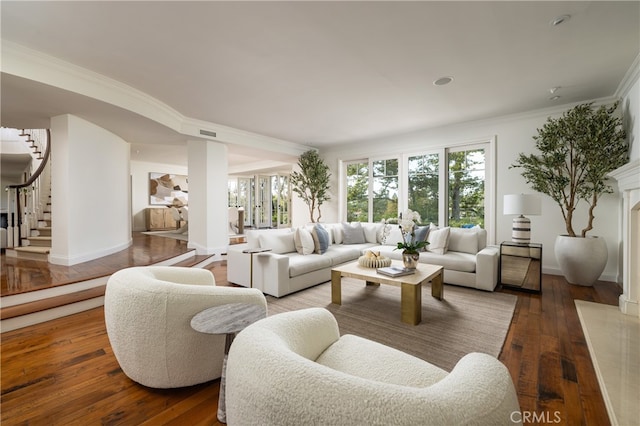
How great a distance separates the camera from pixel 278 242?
3971mm

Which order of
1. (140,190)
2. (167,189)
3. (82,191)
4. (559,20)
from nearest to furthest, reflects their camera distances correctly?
(559,20) < (82,191) < (140,190) < (167,189)

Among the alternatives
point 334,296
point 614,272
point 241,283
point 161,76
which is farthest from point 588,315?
point 161,76

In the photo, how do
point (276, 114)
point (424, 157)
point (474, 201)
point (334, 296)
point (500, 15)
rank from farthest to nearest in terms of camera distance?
point (424, 157)
point (474, 201)
point (276, 114)
point (334, 296)
point (500, 15)

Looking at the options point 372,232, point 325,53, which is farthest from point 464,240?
point 325,53

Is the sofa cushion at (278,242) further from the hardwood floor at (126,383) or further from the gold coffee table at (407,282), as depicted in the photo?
the hardwood floor at (126,383)

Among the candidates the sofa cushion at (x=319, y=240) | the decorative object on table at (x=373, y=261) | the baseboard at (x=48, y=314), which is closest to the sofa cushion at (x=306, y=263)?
the sofa cushion at (x=319, y=240)

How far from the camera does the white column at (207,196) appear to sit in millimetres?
5316

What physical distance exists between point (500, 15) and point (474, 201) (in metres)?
3.55

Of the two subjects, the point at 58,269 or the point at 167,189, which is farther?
the point at 167,189

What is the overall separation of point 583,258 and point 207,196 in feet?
19.7

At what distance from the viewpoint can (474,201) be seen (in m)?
5.15

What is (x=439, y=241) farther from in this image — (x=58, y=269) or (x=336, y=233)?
(x=58, y=269)

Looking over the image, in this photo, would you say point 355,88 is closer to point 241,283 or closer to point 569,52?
point 569,52

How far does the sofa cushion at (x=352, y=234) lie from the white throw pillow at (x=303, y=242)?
3.91 ft
